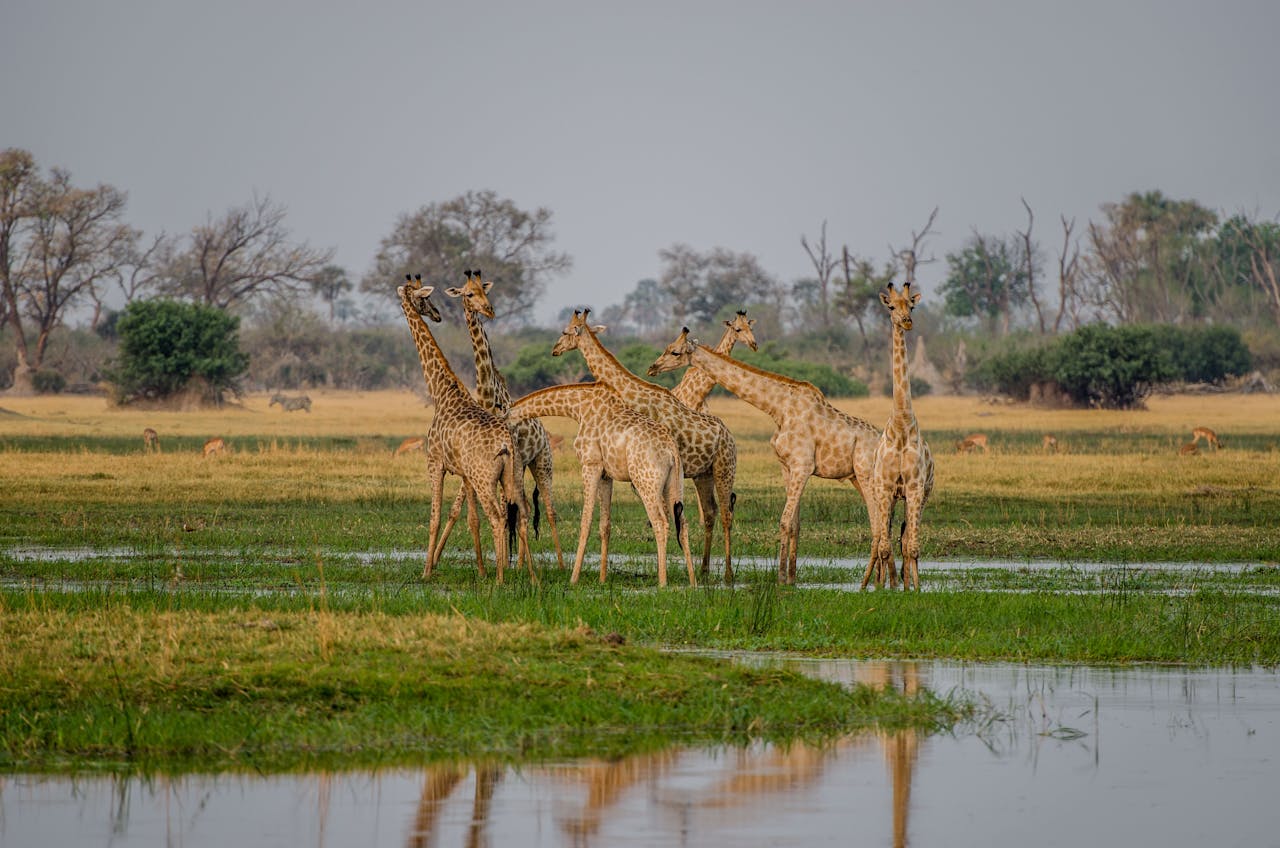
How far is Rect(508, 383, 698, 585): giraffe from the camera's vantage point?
555 inches

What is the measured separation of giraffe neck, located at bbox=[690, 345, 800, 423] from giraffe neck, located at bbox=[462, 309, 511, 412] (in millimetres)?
1855

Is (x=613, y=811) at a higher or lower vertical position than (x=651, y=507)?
lower

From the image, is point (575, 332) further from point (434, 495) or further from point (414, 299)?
point (434, 495)

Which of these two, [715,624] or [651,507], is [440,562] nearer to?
[651,507]

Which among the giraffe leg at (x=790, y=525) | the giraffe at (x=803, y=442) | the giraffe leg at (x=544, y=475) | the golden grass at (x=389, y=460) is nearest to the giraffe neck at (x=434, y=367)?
the giraffe leg at (x=544, y=475)

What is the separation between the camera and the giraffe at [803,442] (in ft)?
48.7

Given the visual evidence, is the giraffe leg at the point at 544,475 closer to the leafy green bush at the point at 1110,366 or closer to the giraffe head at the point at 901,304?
the giraffe head at the point at 901,304

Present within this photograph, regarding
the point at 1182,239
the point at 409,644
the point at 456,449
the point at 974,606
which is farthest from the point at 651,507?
the point at 1182,239

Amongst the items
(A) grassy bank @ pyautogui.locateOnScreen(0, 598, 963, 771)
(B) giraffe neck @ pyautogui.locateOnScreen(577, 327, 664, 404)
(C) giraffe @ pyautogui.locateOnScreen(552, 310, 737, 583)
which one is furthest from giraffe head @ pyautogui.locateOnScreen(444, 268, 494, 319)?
(A) grassy bank @ pyautogui.locateOnScreen(0, 598, 963, 771)

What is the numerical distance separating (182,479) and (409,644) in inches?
646

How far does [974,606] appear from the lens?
1274cm

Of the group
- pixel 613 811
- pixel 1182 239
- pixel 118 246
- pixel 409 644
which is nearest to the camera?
pixel 613 811

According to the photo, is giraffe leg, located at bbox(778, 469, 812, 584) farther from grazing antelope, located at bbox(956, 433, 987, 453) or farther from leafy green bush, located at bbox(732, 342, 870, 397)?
leafy green bush, located at bbox(732, 342, 870, 397)

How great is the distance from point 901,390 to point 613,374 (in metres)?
3.00
